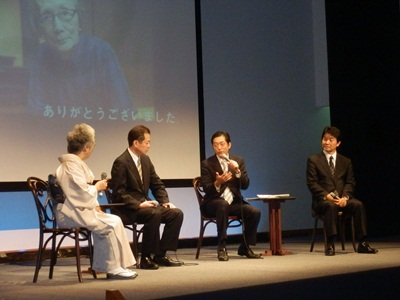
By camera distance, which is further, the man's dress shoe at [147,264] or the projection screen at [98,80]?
the projection screen at [98,80]

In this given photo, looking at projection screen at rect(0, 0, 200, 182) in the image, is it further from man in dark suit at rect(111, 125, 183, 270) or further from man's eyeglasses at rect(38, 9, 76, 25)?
man in dark suit at rect(111, 125, 183, 270)

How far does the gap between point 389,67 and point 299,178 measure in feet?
5.18

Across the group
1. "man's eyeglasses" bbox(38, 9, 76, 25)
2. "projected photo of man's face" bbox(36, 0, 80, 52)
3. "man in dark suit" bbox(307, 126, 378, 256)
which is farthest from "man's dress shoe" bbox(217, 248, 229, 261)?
"man's eyeglasses" bbox(38, 9, 76, 25)

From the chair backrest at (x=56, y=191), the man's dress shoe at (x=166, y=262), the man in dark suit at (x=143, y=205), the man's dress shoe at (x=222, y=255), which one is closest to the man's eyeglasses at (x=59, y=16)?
the man in dark suit at (x=143, y=205)

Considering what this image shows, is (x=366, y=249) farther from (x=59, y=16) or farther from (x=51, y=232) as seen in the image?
(x=59, y=16)

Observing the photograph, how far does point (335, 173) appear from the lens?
7.35 meters

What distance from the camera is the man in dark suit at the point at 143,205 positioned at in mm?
6266

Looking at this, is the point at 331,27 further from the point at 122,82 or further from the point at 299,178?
the point at 122,82

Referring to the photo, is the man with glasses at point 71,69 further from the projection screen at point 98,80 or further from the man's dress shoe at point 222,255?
the man's dress shoe at point 222,255

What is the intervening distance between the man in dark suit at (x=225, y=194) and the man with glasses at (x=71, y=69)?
1200 mm

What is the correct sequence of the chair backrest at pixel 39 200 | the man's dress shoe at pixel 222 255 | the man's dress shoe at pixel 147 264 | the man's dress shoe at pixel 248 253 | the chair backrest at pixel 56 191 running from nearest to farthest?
1. the chair backrest at pixel 56 191
2. the chair backrest at pixel 39 200
3. the man's dress shoe at pixel 147 264
4. the man's dress shoe at pixel 222 255
5. the man's dress shoe at pixel 248 253

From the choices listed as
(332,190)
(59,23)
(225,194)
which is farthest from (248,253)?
(59,23)

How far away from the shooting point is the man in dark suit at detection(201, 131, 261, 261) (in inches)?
265

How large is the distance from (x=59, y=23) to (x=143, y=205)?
1976mm
